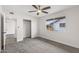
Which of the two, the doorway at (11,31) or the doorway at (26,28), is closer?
the doorway at (11,31)

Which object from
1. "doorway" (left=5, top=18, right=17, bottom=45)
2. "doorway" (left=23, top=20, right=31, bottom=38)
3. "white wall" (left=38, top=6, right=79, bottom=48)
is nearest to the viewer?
"white wall" (left=38, top=6, right=79, bottom=48)

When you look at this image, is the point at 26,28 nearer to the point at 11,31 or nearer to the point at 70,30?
the point at 11,31

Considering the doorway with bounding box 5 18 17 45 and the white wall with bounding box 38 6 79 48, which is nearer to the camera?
the white wall with bounding box 38 6 79 48

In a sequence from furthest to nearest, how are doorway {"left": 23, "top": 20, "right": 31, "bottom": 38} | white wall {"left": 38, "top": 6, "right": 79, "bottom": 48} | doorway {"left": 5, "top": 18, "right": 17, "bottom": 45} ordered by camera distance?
doorway {"left": 23, "top": 20, "right": 31, "bottom": 38}
doorway {"left": 5, "top": 18, "right": 17, "bottom": 45}
white wall {"left": 38, "top": 6, "right": 79, "bottom": 48}

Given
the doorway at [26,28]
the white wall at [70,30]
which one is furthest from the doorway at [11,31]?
the white wall at [70,30]

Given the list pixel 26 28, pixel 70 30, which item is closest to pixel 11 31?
pixel 26 28

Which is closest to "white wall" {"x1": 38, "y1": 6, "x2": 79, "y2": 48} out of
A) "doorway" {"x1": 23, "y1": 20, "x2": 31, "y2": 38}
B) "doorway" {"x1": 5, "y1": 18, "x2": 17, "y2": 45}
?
"doorway" {"x1": 5, "y1": 18, "x2": 17, "y2": 45}

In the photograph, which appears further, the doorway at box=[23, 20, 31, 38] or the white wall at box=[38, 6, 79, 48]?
the doorway at box=[23, 20, 31, 38]

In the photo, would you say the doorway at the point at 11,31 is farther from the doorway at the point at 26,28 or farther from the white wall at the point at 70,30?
the white wall at the point at 70,30

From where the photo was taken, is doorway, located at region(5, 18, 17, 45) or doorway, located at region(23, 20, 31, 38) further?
doorway, located at region(23, 20, 31, 38)

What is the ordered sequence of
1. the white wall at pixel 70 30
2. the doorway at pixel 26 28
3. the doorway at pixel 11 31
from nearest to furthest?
the white wall at pixel 70 30, the doorway at pixel 11 31, the doorway at pixel 26 28

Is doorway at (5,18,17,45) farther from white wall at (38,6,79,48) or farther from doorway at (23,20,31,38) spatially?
white wall at (38,6,79,48)
